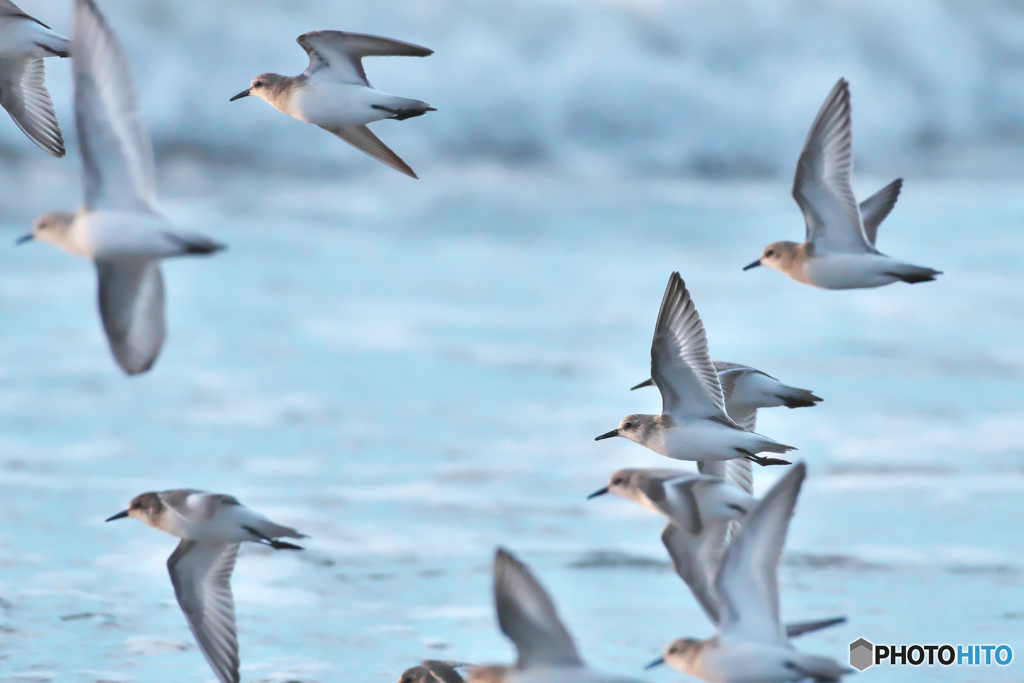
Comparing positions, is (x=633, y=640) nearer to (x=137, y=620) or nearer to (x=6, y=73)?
(x=137, y=620)

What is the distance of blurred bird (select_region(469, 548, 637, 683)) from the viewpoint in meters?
3.29

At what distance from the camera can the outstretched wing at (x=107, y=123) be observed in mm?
3748

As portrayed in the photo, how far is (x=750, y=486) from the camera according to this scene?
5453mm

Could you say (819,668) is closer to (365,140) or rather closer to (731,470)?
(731,470)

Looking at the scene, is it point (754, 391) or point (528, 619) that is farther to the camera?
point (754, 391)

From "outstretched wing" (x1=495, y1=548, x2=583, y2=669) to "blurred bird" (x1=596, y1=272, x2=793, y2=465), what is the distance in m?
1.14

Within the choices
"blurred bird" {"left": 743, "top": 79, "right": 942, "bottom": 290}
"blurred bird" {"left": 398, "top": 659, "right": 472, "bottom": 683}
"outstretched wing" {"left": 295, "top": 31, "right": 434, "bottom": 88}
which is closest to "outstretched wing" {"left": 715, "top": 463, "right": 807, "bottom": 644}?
"blurred bird" {"left": 398, "top": 659, "right": 472, "bottom": 683}

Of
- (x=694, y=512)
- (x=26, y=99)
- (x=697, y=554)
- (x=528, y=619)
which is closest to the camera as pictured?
(x=528, y=619)

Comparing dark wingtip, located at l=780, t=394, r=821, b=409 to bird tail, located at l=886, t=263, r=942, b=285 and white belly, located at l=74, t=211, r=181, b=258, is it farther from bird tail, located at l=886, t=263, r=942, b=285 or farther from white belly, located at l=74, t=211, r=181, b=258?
white belly, located at l=74, t=211, r=181, b=258

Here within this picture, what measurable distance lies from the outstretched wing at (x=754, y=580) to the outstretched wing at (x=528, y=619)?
1.82ft

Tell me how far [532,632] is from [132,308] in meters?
1.66

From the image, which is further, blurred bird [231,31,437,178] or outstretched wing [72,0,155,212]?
blurred bird [231,31,437,178]

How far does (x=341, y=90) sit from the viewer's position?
4.57m

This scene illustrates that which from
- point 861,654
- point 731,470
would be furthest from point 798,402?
point 861,654
